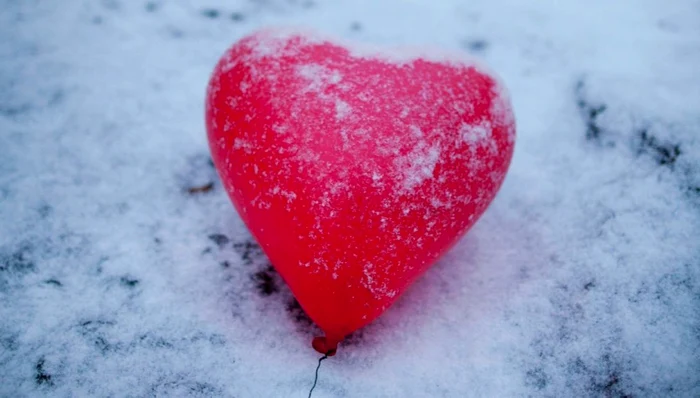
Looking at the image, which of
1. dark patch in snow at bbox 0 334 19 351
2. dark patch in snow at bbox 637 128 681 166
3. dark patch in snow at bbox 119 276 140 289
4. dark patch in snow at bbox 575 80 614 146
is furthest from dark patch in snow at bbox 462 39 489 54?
dark patch in snow at bbox 0 334 19 351

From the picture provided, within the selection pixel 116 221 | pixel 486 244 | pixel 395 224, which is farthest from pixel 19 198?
pixel 486 244

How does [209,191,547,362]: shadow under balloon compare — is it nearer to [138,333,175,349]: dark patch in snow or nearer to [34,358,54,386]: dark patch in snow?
[138,333,175,349]: dark patch in snow

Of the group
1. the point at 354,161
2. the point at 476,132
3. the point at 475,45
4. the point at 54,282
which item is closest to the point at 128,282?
the point at 54,282

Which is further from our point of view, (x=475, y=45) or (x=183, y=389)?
(x=475, y=45)

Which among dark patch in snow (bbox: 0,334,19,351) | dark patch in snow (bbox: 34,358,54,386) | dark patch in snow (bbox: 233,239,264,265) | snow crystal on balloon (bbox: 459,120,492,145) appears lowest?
dark patch in snow (bbox: 34,358,54,386)

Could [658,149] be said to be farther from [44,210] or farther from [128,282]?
[44,210]

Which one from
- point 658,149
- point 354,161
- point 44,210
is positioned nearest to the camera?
point 354,161
